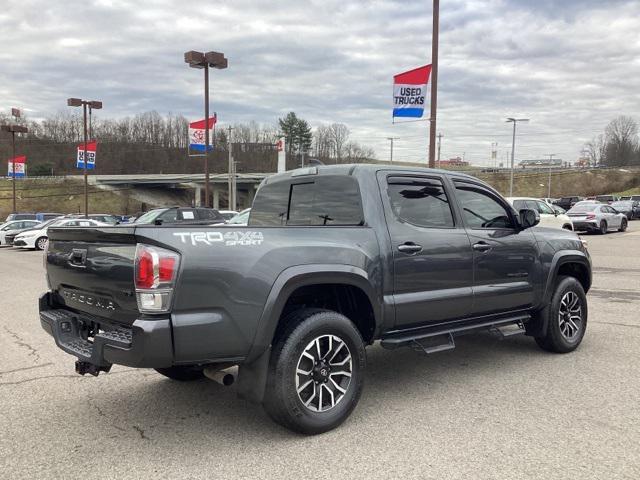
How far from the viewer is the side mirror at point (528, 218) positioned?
5.40m

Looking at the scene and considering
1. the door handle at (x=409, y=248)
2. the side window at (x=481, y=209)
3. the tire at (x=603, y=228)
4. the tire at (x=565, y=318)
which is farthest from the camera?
the tire at (x=603, y=228)

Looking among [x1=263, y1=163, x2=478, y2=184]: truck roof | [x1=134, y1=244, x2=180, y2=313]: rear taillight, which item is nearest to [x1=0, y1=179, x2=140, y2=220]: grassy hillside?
[x1=263, y1=163, x2=478, y2=184]: truck roof

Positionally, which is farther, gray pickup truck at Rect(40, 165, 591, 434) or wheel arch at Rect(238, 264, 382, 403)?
wheel arch at Rect(238, 264, 382, 403)

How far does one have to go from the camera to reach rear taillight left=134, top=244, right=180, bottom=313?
326 cm

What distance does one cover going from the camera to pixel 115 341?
339 centimetres

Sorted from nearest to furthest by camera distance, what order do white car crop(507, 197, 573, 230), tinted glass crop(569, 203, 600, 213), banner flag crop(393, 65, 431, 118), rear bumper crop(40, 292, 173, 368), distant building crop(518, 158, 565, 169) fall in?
rear bumper crop(40, 292, 173, 368) < banner flag crop(393, 65, 431, 118) < white car crop(507, 197, 573, 230) < tinted glass crop(569, 203, 600, 213) < distant building crop(518, 158, 565, 169)

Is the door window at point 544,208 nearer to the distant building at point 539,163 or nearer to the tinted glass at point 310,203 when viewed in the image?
the tinted glass at point 310,203

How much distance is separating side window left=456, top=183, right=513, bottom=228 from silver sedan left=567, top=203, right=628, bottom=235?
23.1 meters

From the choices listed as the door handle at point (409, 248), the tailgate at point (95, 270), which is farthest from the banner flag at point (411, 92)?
the tailgate at point (95, 270)

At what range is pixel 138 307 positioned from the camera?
10.8ft

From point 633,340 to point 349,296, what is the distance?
13.8 feet

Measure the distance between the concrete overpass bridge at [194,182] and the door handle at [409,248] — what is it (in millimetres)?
76518

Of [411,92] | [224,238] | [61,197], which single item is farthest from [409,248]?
[61,197]

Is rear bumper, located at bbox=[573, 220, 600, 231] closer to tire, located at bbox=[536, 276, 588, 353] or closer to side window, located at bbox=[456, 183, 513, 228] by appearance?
tire, located at bbox=[536, 276, 588, 353]
